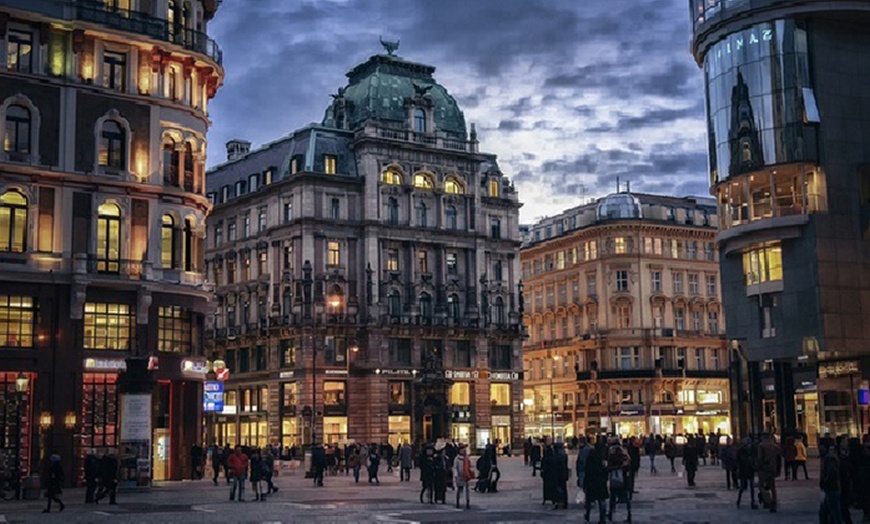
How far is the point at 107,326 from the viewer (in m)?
51.0

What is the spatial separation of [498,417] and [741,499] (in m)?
64.8

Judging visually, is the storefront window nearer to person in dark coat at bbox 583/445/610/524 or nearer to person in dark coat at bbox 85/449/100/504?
person in dark coat at bbox 85/449/100/504

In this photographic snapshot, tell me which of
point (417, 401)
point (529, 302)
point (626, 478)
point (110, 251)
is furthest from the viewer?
point (529, 302)

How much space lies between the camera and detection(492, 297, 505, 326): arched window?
10038 centimetres

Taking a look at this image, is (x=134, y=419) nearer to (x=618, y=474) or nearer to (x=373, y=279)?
(x=618, y=474)

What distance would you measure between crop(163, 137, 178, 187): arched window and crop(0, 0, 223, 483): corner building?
0.07 meters

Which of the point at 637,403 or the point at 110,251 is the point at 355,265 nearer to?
the point at 637,403

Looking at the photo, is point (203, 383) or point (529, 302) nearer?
point (203, 383)

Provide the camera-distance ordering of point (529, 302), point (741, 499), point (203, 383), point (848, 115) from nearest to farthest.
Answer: point (741, 499) < point (203, 383) < point (848, 115) < point (529, 302)

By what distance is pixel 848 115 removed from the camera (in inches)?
2527

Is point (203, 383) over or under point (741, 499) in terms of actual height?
over

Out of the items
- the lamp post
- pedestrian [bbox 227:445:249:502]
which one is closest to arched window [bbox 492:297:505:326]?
the lamp post

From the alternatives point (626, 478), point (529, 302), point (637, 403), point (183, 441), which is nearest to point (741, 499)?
point (626, 478)

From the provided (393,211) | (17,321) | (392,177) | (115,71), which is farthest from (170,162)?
(392,177)
